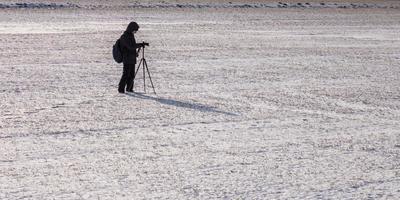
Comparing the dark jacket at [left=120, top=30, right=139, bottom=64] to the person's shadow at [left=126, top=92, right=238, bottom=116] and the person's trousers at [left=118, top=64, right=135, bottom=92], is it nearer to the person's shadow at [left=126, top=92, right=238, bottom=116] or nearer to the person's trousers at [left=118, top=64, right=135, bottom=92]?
the person's trousers at [left=118, top=64, right=135, bottom=92]

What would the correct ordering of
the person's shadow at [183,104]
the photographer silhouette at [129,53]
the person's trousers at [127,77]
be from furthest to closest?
1. the person's trousers at [127,77]
2. the photographer silhouette at [129,53]
3. the person's shadow at [183,104]

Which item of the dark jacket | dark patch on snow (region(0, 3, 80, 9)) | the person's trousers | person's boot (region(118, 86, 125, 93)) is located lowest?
dark patch on snow (region(0, 3, 80, 9))

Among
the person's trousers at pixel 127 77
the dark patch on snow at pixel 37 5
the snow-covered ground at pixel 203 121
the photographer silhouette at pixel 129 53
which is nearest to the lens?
the snow-covered ground at pixel 203 121

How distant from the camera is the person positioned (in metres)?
13.8

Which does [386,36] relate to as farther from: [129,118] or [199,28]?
[129,118]

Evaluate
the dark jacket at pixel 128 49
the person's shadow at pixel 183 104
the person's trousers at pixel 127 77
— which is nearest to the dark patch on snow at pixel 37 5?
the person's trousers at pixel 127 77

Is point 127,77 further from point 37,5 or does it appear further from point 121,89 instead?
point 37,5

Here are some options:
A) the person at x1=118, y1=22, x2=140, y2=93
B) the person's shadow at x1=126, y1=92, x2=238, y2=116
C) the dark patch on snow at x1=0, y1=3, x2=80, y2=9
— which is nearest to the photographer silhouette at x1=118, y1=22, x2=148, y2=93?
the person at x1=118, y1=22, x2=140, y2=93

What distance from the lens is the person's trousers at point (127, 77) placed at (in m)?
14.1

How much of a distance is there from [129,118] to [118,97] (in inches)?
79.0

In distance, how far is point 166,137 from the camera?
1048cm

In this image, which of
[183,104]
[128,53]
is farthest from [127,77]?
[183,104]

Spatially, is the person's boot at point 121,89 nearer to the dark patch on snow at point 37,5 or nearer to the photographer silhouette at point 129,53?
the photographer silhouette at point 129,53

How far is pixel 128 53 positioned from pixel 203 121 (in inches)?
110
